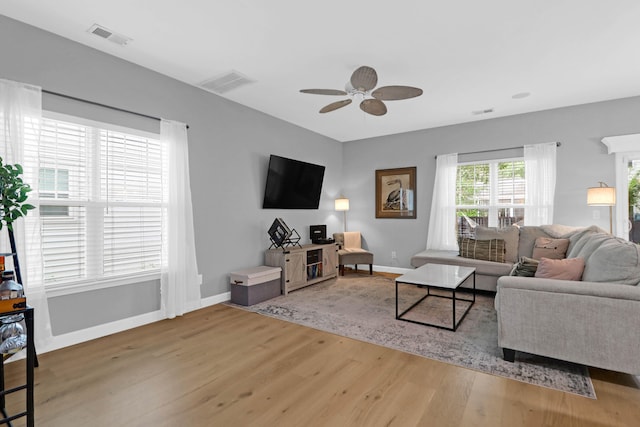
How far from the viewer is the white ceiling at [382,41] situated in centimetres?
236

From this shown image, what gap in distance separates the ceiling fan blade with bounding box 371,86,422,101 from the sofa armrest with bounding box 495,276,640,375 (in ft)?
6.01

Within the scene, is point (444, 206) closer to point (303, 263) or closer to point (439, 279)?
point (439, 279)

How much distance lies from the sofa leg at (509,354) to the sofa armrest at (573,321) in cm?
5

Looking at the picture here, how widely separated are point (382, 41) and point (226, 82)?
185 cm

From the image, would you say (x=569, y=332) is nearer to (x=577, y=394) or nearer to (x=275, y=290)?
(x=577, y=394)

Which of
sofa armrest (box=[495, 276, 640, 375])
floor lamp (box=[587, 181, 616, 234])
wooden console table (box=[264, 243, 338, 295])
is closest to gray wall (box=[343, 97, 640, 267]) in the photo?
floor lamp (box=[587, 181, 616, 234])

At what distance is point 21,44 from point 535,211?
20.4 feet

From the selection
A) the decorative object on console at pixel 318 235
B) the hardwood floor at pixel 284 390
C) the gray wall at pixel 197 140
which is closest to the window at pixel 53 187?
the gray wall at pixel 197 140

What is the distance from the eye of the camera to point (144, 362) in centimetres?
247

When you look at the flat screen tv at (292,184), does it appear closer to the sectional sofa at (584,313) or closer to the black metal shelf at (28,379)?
the black metal shelf at (28,379)

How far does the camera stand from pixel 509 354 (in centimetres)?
244

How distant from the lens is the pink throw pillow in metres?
2.54

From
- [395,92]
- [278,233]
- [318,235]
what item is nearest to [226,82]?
[395,92]

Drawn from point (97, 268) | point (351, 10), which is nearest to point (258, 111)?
point (351, 10)
